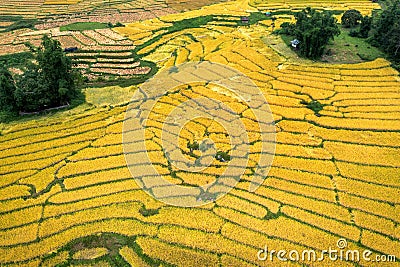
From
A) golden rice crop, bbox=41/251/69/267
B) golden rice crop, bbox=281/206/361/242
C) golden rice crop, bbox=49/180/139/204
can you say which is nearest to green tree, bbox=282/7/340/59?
golden rice crop, bbox=281/206/361/242

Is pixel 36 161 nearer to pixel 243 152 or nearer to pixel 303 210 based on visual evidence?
pixel 243 152

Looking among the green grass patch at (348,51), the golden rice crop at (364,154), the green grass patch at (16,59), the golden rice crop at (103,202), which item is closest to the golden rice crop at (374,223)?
the golden rice crop at (364,154)

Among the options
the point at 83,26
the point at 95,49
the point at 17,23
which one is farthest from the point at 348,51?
the point at 17,23

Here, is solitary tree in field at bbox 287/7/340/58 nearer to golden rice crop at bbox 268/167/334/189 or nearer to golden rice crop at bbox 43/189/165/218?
golden rice crop at bbox 268/167/334/189

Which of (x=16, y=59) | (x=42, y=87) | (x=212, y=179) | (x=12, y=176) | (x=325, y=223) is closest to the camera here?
(x=325, y=223)

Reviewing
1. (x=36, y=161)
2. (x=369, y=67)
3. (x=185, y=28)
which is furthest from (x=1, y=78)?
(x=369, y=67)

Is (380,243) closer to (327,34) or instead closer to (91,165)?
(91,165)
